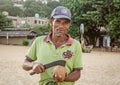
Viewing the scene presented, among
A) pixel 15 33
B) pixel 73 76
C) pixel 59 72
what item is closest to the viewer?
pixel 59 72

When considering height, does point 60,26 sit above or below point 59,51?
above

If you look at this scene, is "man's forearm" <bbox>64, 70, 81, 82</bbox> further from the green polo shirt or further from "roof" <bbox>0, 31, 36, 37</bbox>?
"roof" <bbox>0, 31, 36, 37</bbox>

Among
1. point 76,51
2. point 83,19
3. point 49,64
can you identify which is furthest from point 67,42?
point 83,19

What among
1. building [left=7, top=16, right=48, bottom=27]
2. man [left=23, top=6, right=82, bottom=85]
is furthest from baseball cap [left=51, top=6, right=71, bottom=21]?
building [left=7, top=16, right=48, bottom=27]

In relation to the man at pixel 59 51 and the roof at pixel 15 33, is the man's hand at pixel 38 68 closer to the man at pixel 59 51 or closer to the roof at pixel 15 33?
the man at pixel 59 51

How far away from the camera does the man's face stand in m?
2.13

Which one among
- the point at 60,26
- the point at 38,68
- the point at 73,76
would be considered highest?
the point at 60,26

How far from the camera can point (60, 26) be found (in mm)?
2133

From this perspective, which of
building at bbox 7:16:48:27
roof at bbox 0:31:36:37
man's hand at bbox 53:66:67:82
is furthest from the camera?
building at bbox 7:16:48:27

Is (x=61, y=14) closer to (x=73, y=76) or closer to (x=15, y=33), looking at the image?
(x=73, y=76)

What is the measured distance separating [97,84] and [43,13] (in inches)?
2174

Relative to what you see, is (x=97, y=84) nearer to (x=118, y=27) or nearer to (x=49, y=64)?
(x=49, y=64)

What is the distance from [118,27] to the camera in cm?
2611

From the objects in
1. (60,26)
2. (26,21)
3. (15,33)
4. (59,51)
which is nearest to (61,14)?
(60,26)
